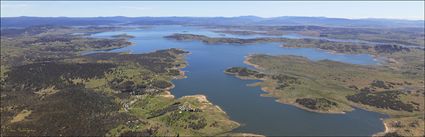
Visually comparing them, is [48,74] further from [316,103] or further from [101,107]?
[316,103]

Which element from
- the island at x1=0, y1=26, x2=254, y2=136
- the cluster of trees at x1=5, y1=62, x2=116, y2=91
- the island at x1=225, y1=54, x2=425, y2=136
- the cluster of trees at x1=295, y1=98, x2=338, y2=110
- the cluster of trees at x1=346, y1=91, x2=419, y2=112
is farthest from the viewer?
the cluster of trees at x1=5, y1=62, x2=116, y2=91

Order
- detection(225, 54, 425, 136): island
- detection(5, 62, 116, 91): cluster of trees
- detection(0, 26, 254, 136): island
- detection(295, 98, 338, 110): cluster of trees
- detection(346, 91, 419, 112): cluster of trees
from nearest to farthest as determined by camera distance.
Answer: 1. detection(0, 26, 254, 136): island
2. detection(225, 54, 425, 136): island
3. detection(295, 98, 338, 110): cluster of trees
4. detection(346, 91, 419, 112): cluster of trees
5. detection(5, 62, 116, 91): cluster of trees

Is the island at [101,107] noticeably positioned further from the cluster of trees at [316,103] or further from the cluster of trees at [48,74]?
the cluster of trees at [316,103]

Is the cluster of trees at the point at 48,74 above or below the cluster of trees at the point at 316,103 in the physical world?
above

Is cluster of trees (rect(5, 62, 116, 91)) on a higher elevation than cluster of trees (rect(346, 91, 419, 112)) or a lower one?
higher

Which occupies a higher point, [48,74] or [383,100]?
[48,74]

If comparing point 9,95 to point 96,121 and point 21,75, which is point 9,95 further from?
point 96,121

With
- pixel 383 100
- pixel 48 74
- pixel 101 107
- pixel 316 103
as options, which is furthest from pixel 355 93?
pixel 48 74

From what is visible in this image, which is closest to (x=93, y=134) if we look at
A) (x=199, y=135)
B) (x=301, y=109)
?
(x=199, y=135)

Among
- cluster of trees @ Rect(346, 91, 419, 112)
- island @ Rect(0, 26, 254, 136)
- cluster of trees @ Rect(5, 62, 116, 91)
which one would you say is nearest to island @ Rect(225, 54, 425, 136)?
cluster of trees @ Rect(346, 91, 419, 112)

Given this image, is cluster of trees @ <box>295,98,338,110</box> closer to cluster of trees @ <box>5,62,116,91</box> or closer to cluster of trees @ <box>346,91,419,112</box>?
cluster of trees @ <box>346,91,419,112</box>

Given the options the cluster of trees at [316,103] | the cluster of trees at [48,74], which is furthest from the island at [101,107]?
the cluster of trees at [316,103]
